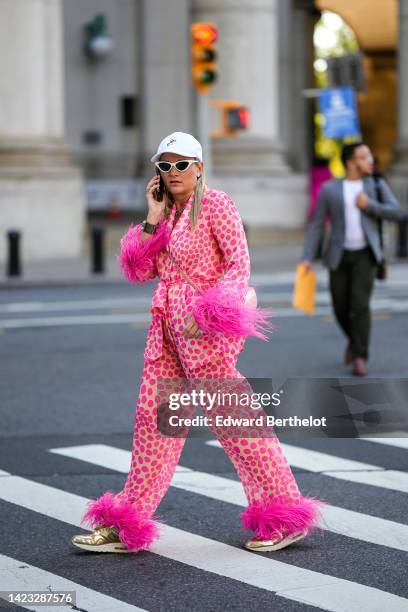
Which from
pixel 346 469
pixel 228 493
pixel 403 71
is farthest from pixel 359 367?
pixel 403 71

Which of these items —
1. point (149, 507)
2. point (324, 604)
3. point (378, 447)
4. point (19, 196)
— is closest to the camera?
point (324, 604)

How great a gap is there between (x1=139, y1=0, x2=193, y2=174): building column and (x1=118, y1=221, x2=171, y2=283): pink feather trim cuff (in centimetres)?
2650

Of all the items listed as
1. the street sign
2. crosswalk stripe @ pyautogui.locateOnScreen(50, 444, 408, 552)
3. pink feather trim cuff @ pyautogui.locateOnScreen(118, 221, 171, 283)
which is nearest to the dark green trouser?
crosswalk stripe @ pyautogui.locateOnScreen(50, 444, 408, 552)

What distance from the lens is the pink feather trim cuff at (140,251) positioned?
6.20m

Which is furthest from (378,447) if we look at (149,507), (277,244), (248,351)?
(277,244)

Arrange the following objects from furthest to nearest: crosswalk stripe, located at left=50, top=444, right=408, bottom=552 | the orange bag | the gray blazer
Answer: the orange bag → the gray blazer → crosswalk stripe, located at left=50, top=444, right=408, bottom=552

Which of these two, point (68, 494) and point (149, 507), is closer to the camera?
point (149, 507)

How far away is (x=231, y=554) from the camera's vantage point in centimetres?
621

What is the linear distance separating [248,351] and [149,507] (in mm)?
7262

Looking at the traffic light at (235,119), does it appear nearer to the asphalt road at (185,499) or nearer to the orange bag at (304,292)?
the asphalt road at (185,499)

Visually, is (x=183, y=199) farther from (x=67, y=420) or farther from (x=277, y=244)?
(x=277, y=244)

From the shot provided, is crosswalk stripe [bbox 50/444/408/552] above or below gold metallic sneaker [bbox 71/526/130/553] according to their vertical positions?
below

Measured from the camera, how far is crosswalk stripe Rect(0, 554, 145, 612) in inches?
214

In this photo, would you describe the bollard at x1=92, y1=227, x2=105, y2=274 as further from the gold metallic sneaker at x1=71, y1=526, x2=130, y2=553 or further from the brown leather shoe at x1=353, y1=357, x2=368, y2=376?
the gold metallic sneaker at x1=71, y1=526, x2=130, y2=553
